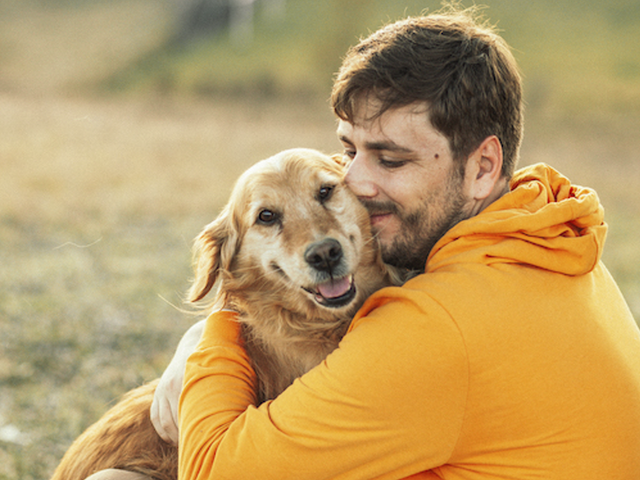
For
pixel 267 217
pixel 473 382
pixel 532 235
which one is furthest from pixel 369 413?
pixel 267 217

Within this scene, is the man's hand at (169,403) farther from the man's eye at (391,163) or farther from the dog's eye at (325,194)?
the man's eye at (391,163)

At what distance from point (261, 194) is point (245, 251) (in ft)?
1.01

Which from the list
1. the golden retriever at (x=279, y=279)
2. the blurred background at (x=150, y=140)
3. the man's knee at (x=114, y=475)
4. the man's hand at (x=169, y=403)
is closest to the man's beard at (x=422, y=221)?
the golden retriever at (x=279, y=279)

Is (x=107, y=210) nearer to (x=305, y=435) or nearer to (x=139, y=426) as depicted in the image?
(x=139, y=426)

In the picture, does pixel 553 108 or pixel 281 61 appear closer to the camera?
pixel 553 108

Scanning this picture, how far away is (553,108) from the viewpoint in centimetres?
2070

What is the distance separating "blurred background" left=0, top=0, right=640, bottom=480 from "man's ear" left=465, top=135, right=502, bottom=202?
85 centimetres

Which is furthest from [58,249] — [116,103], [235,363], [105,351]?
[116,103]

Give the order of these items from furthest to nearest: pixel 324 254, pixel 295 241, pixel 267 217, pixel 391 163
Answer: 1. pixel 267 217
2. pixel 295 241
3. pixel 324 254
4. pixel 391 163

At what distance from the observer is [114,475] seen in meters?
2.16

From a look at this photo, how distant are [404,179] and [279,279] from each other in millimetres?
767

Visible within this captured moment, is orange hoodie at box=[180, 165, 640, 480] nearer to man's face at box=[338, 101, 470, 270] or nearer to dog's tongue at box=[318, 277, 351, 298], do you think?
man's face at box=[338, 101, 470, 270]

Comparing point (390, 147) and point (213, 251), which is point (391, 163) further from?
point (213, 251)

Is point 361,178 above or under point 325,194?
above
